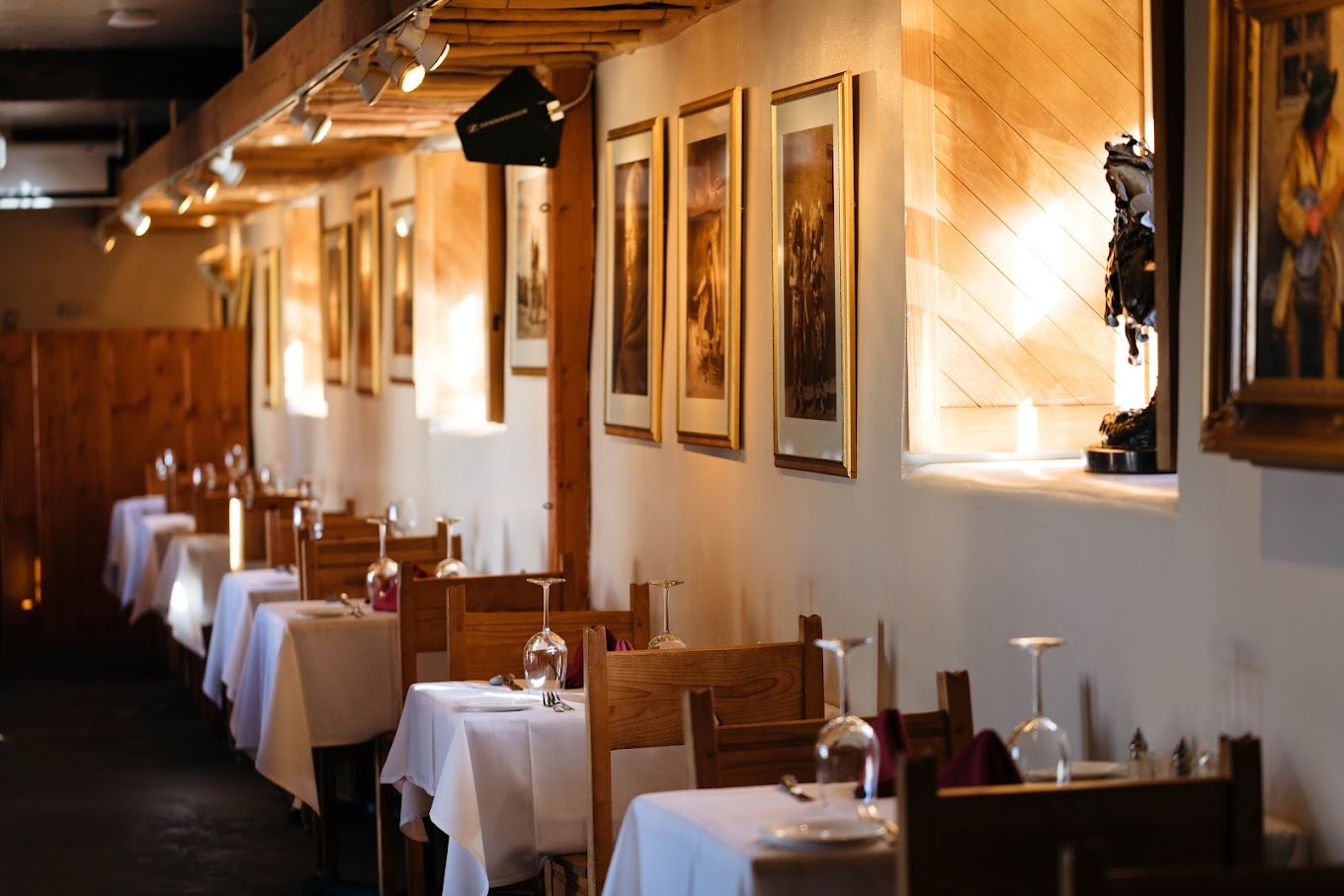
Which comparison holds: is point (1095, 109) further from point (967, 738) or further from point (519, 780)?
point (519, 780)

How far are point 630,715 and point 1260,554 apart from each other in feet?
4.90

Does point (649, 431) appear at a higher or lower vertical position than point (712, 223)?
lower

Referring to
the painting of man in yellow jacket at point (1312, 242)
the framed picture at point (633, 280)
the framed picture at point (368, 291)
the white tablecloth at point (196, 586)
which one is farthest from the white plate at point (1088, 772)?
the framed picture at point (368, 291)

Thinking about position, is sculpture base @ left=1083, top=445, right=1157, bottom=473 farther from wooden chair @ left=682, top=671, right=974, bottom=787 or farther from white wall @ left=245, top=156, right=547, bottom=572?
white wall @ left=245, top=156, right=547, bottom=572

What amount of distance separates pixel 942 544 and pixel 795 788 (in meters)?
1.06

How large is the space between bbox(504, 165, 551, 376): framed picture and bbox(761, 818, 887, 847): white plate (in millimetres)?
4379

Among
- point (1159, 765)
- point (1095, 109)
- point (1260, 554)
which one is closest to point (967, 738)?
point (1159, 765)

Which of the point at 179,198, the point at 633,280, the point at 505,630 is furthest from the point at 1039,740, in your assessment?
the point at 179,198

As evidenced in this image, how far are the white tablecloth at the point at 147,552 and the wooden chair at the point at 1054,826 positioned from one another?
332 inches

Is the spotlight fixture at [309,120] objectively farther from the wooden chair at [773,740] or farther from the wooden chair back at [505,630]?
the wooden chair at [773,740]

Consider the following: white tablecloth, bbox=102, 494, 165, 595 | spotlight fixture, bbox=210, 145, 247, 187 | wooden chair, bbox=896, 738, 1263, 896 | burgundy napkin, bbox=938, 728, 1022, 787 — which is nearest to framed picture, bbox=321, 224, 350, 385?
white tablecloth, bbox=102, 494, 165, 595

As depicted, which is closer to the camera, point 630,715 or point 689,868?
point 689,868

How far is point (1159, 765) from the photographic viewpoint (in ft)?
10.8

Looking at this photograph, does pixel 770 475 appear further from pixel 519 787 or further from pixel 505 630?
pixel 519 787
